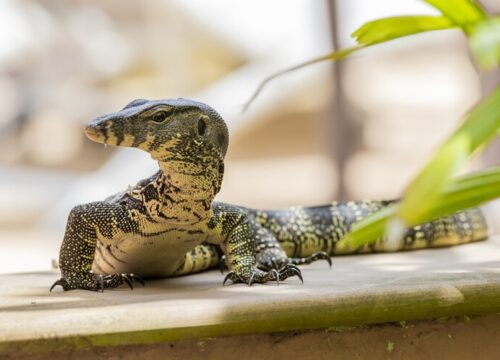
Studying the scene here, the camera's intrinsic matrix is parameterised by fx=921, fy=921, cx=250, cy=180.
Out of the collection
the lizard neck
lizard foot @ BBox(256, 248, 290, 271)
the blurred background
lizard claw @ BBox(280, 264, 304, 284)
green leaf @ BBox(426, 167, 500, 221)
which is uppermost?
green leaf @ BBox(426, 167, 500, 221)

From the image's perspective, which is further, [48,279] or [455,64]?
[455,64]

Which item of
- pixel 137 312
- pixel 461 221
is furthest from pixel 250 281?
pixel 461 221

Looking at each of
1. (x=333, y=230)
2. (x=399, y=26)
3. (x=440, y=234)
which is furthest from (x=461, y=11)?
(x=440, y=234)

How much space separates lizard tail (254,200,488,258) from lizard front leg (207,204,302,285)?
2.17 ft

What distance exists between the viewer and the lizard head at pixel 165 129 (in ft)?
9.66

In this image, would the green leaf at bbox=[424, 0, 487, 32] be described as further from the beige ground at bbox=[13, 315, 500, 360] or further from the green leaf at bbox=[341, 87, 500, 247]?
the beige ground at bbox=[13, 315, 500, 360]

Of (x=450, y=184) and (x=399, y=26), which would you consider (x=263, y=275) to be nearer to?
(x=399, y=26)

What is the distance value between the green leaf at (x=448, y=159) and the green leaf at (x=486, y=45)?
0.40ft

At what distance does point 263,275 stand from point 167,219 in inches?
16.0

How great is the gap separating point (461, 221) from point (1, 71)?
13797 millimetres

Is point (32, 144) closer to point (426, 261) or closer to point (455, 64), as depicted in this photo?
point (455, 64)

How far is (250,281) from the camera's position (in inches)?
130

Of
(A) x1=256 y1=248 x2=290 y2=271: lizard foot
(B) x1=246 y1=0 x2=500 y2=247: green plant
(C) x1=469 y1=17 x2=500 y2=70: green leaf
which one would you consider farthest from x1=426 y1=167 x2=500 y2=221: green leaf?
(A) x1=256 y1=248 x2=290 y2=271: lizard foot

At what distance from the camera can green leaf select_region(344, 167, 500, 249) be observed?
1734 millimetres
